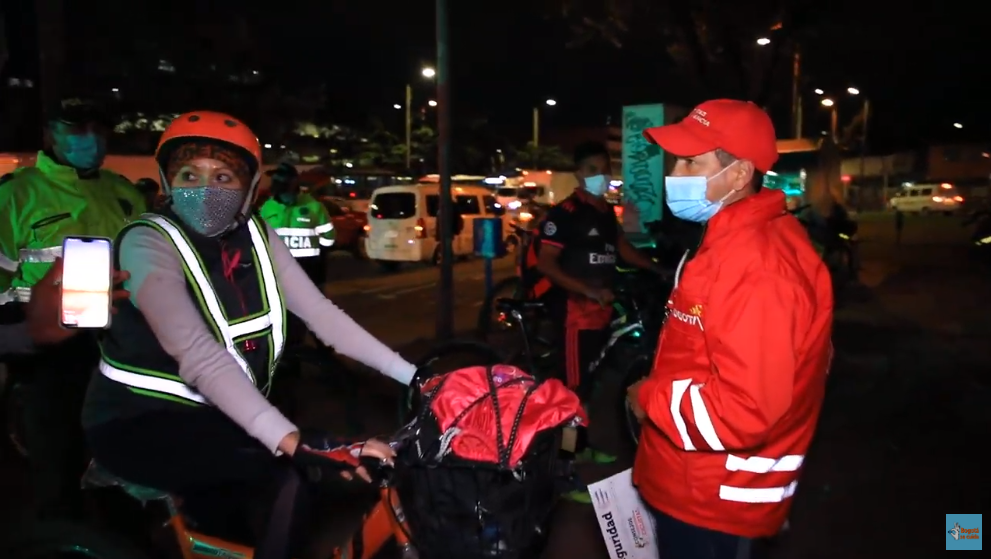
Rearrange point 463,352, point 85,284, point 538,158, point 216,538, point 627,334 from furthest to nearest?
point 538,158 → point 627,334 → point 463,352 → point 216,538 → point 85,284

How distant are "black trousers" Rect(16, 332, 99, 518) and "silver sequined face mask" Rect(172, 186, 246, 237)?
4.58 ft

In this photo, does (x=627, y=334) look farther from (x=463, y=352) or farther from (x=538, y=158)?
(x=538, y=158)

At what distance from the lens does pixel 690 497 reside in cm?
242

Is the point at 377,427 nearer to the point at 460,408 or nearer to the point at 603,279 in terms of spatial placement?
the point at 603,279

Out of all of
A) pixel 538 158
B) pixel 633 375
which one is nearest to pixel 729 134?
pixel 633 375

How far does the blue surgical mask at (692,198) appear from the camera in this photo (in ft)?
8.38

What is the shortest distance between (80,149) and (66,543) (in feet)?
7.80

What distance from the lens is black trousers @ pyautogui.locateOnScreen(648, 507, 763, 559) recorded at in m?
2.44

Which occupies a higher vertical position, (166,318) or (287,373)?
(166,318)

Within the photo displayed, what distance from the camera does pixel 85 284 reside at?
92.8 inches

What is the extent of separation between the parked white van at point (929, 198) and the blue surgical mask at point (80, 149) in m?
45.6

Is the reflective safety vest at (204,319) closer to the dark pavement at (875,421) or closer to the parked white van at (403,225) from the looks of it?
the dark pavement at (875,421)

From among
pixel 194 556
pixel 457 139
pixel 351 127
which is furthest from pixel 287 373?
pixel 457 139

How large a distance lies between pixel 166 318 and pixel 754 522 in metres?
1.70
